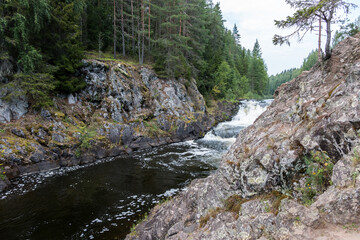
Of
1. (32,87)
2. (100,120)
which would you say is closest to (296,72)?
(100,120)

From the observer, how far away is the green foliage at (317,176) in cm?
411

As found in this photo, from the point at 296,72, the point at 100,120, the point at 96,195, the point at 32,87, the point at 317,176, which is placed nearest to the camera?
the point at 317,176

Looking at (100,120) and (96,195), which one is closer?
(96,195)

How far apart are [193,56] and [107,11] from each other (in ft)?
49.4

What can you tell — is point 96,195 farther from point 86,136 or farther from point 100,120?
point 100,120

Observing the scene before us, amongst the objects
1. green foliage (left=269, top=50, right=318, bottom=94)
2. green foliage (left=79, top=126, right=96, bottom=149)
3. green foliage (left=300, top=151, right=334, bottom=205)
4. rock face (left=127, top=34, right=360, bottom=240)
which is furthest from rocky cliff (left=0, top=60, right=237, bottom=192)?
green foliage (left=269, top=50, right=318, bottom=94)

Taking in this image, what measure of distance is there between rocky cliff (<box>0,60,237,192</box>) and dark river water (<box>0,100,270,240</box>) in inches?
50.8

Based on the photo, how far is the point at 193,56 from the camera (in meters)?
33.1

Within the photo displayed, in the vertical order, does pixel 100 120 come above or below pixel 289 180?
above

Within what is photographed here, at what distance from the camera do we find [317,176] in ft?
13.9

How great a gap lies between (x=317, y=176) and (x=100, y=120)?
55.0 ft

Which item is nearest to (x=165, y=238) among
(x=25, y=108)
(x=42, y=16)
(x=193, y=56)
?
(x=25, y=108)

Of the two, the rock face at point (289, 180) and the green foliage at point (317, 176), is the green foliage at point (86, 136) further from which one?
the green foliage at point (317, 176)

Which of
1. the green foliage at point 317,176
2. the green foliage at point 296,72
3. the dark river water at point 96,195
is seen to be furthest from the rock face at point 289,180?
the green foliage at point 296,72
